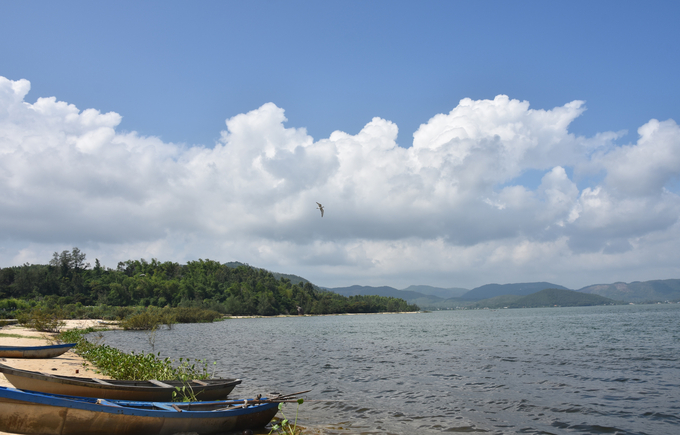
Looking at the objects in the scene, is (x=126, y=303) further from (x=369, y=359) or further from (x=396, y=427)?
(x=396, y=427)

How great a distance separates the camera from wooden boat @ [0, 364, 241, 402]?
14.9m

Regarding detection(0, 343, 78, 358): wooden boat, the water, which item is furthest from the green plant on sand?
detection(0, 343, 78, 358): wooden boat

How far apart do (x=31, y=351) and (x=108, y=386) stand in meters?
18.6

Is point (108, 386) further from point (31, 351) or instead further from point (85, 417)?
point (31, 351)

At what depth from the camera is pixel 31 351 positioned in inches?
1137

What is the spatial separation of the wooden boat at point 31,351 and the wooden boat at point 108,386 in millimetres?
15943

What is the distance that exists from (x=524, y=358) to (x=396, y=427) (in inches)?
898

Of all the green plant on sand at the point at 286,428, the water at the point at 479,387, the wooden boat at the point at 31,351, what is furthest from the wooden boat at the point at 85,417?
the wooden boat at the point at 31,351

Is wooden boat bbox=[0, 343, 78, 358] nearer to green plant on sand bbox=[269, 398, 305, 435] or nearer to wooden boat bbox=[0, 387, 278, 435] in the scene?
wooden boat bbox=[0, 387, 278, 435]

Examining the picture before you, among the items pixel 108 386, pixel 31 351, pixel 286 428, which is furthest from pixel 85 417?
pixel 31 351

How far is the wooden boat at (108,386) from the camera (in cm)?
1488

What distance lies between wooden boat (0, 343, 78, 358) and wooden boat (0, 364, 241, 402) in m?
15.9

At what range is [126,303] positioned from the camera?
167375 mm

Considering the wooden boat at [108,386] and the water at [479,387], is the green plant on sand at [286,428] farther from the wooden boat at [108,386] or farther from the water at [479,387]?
the wooden boat at [108,386]
